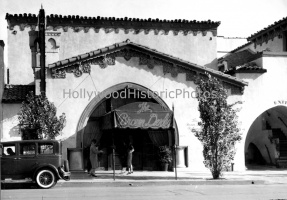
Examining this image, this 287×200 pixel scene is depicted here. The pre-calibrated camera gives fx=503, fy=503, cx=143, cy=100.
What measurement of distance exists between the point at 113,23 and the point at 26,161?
1372cm

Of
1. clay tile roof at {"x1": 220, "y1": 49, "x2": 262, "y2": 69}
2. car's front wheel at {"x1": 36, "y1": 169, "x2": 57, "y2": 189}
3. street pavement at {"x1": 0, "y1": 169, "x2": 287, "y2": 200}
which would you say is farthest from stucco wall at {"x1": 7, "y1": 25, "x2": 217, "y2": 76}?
car's front wheel at {"x1": 36, "y1": 169, "x2": 57, "y2": 189}

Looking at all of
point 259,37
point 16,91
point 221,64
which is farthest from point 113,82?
point 259,37

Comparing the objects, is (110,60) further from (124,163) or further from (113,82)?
(124,163)

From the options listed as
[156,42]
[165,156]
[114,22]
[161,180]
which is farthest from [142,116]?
[114,22]

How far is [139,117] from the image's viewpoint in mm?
22797

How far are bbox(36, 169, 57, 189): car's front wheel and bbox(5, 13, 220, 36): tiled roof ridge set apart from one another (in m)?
13.1

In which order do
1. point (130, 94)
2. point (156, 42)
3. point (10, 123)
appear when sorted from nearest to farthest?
1. point (10, 123)
2. point (130, 94)
3. point (156, 42)

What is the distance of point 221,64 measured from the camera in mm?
32250

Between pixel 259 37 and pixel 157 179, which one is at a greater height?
pixel 259 37

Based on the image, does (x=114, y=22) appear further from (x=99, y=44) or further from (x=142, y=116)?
(x=142, y=116)

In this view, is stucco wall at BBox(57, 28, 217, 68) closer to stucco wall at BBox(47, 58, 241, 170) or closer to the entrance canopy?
stucco wall at BBox(47, 58, 241, 170)

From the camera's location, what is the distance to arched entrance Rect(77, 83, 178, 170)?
78.3 feet

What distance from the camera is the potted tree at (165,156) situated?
24.0m

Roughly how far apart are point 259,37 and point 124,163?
14305 mm
